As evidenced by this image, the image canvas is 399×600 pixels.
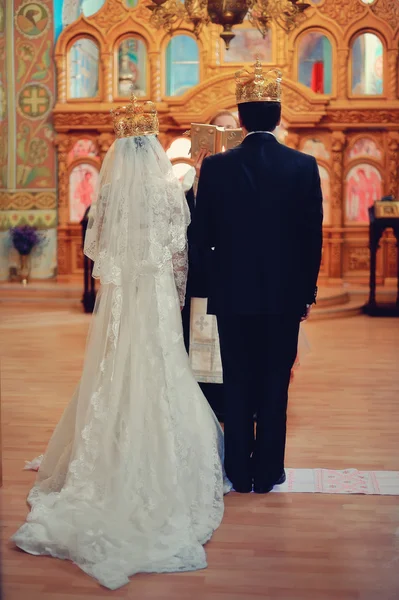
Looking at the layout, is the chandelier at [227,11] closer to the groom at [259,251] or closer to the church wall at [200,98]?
the church wall at [200,98]

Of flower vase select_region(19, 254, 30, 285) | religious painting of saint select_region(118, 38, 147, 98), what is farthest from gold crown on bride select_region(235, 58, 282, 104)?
flower vase select_region(19, 254, 30, 285)

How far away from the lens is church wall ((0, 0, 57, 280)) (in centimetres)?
1334

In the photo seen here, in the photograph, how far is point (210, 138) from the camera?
5273 mm

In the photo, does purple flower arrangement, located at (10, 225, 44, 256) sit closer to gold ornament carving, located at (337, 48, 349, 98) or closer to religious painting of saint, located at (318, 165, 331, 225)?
religious painting of saint, located at (318, 165, 331, 225)

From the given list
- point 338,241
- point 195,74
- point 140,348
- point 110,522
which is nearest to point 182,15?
point 195,74

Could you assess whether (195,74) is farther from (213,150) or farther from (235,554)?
(235,554)

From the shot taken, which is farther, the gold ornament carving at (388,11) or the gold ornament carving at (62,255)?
the gold ornament carving at (62,255)

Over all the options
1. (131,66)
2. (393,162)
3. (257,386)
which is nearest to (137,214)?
(257,386)

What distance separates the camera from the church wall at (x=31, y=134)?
13.3 meters

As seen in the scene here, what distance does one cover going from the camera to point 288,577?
3.24 metres

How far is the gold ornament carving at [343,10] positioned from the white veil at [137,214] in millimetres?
9577

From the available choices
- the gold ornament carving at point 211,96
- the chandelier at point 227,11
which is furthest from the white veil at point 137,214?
the gold ornament carving at point 211,96

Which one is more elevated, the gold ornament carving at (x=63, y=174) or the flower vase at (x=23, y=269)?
the gold ornament carving at (x=63, y=174)

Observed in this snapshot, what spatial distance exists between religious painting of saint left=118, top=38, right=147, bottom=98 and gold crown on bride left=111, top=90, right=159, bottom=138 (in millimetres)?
9374
